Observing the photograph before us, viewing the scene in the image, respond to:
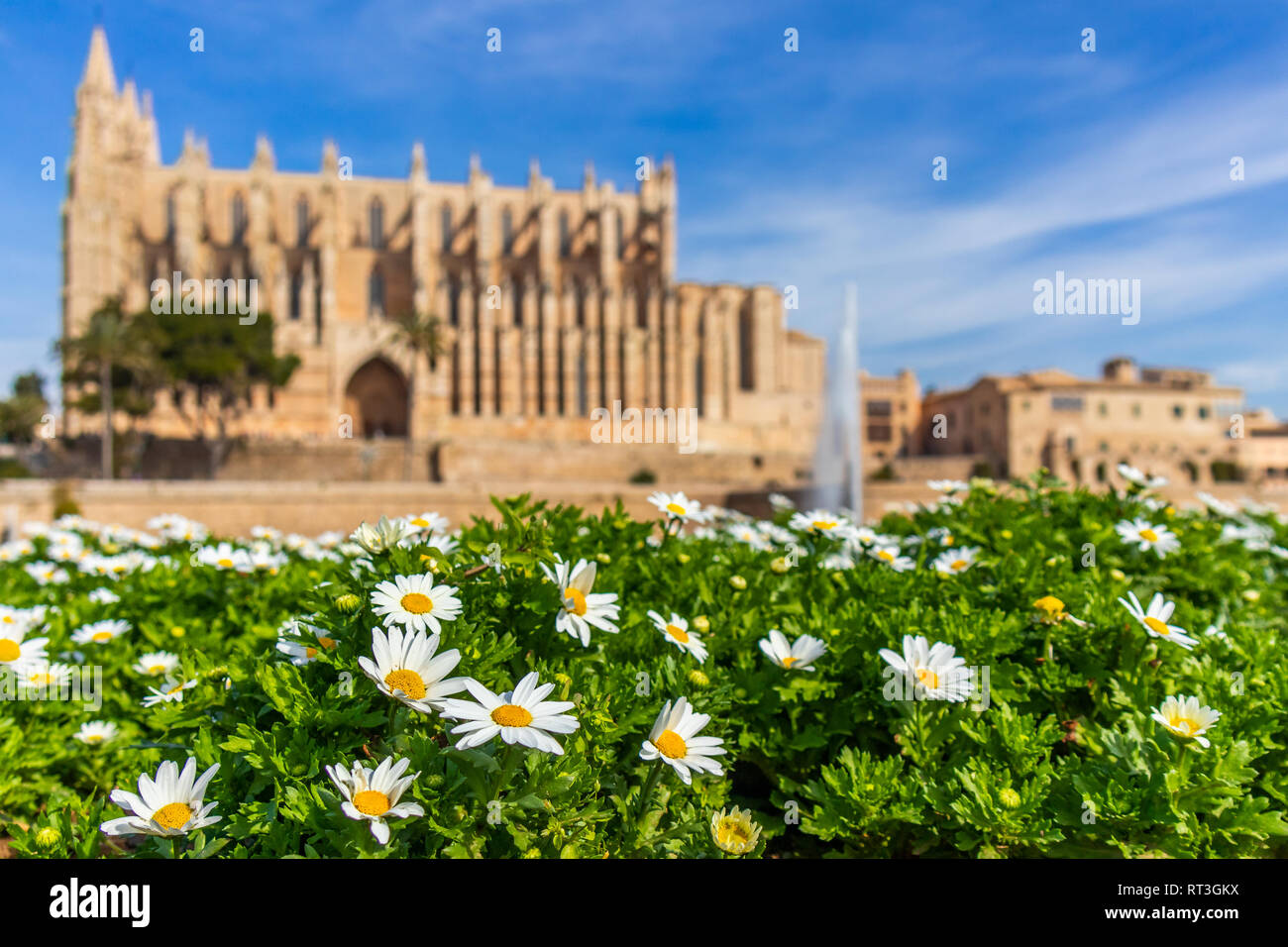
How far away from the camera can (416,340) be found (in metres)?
43.4

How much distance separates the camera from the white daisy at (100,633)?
147 inches

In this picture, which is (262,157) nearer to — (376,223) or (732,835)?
(376,223)

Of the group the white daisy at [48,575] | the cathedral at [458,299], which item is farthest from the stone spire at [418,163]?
the white daisy at [48,575]

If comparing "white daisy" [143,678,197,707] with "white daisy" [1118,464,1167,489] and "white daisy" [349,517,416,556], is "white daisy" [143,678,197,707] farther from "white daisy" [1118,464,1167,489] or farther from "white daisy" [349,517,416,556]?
"white daisy" [1118,464,1167,489]

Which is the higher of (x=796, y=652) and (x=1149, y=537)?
(x=1149, y=537)

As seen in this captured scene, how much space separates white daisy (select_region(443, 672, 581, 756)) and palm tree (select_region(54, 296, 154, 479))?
37086 millimetres

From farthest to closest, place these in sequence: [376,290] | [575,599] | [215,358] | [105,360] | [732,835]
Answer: [376,290] < [215,358] < [105,360] < [575,599] < [732,835]

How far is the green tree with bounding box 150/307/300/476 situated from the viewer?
116ft

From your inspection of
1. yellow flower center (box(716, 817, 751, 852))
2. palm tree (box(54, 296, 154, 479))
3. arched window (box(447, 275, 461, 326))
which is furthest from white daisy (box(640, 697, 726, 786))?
arched window (box(447, 275, 461, 326))

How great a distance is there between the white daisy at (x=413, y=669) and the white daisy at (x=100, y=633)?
8.57 feet

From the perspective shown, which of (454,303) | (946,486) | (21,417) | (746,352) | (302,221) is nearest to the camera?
(946,486)

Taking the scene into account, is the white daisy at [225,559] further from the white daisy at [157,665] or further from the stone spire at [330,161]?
the stone spire at [330,161]

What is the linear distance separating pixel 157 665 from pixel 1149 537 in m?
4.40

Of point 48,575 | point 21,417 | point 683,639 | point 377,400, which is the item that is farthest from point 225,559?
point 21,417
